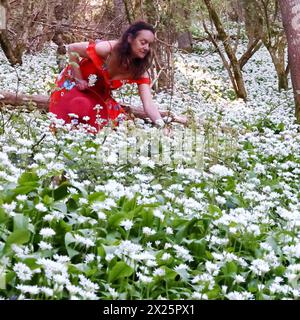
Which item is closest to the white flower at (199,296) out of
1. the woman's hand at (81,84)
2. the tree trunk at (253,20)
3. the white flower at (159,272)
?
the white flower at (159,272)

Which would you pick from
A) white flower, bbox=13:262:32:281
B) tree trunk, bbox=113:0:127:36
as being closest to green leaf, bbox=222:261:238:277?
white flower, bbox=13:262:32:281

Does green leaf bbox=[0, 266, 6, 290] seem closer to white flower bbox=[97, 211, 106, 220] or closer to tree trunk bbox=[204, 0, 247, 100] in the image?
white flower bbox=[97, 211, 106, 220]

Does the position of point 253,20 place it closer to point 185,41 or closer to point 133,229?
point 185,41

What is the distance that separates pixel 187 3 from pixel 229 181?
9.95m

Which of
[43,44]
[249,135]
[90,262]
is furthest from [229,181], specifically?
[43,44]

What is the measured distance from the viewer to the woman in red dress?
5051 millimetres

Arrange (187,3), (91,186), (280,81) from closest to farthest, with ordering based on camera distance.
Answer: (91,186), (280,81), (187,3)

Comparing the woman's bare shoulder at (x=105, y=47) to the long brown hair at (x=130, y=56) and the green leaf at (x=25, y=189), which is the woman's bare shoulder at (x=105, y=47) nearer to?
the long brown hair at (x=130, y=56)

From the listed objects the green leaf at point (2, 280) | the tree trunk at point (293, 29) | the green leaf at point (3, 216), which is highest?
the tree trunk at point (293, 29)

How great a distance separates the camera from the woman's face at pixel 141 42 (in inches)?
195

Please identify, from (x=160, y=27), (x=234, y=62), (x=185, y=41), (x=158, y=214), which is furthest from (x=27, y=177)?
(x=185, y=41)

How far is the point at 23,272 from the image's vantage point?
2.09 metres

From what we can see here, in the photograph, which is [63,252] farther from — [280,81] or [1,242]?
[280,81]
